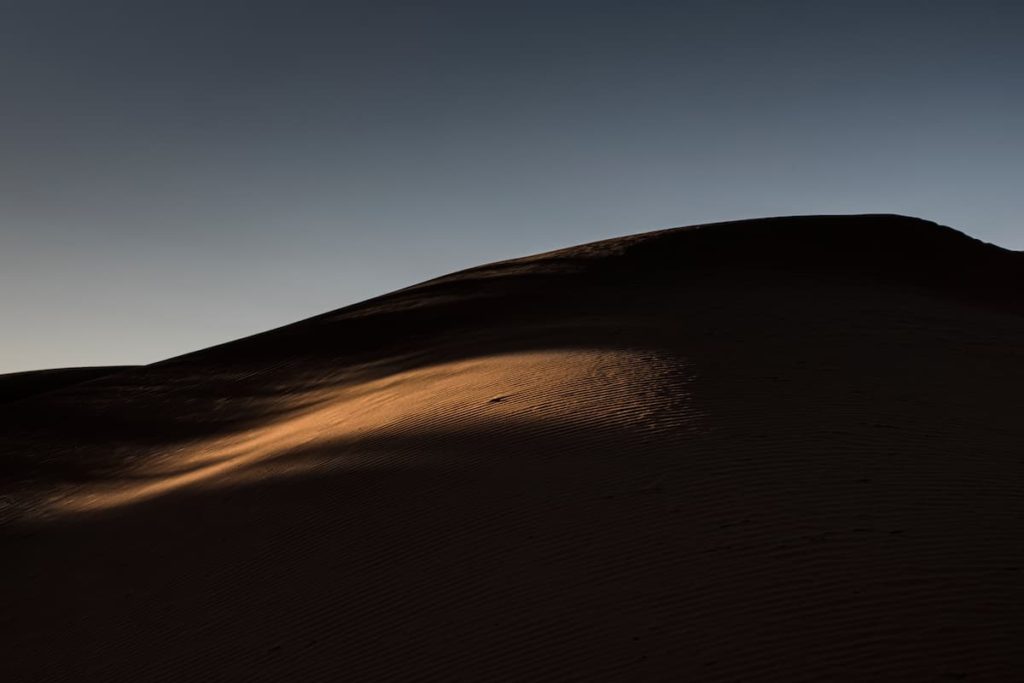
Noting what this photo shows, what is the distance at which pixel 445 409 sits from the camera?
827 centimetres

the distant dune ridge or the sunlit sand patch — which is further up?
the sunlit sand patch

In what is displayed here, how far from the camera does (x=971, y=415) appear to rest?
735 centimetres

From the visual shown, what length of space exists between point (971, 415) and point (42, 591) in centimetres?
746

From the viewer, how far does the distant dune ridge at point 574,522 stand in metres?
4.18

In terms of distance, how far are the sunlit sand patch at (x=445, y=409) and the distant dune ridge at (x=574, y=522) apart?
0.06 meters

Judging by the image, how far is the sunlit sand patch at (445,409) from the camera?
293 inches

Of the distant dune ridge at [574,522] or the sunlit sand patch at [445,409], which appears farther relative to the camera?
the sunlit sand patch at [445,409]

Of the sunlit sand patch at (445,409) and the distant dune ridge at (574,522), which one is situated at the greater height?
the sunlit sand patch at (445,409)

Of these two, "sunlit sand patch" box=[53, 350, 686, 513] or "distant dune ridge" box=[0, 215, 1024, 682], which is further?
"sunlit sand patch" box=[53, 350, 686, 513]

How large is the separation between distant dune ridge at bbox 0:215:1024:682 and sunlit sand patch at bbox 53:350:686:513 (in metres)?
0.06

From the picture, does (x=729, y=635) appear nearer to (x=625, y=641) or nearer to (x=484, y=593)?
(x=625, y=641)

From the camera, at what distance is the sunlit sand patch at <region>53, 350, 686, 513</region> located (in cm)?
744

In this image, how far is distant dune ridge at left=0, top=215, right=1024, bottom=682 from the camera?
13.7 feet

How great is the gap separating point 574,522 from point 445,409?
314 centimetres
